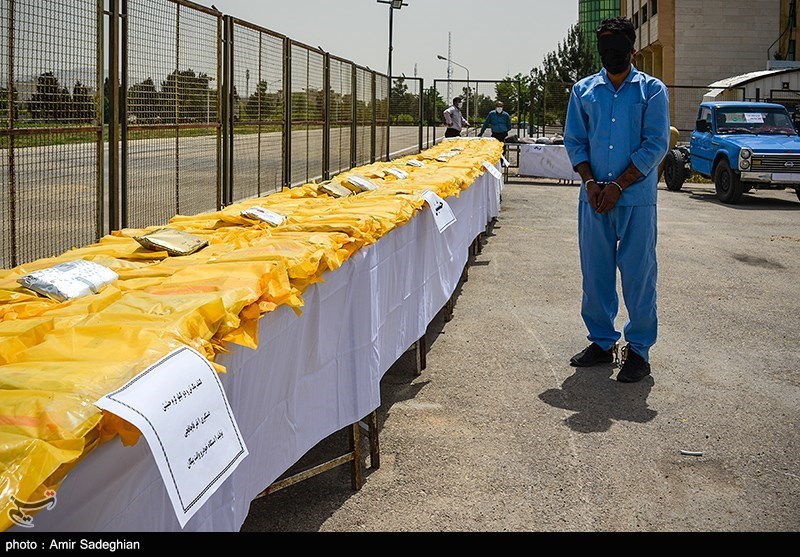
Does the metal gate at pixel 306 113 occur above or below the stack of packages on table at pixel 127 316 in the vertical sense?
above

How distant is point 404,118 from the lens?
25688 mm

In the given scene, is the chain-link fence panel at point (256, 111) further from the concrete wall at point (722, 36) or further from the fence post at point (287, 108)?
the concrete wall at point (722, 36)

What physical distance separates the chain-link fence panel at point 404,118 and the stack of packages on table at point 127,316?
18.7 meters

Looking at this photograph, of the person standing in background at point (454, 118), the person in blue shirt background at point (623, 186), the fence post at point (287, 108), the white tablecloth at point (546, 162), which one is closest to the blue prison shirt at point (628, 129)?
the person in blue shirt background at point (623, 186)

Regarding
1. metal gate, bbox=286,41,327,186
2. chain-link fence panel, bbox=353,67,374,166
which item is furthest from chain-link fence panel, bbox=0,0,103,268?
chain-link fence panel, bbox=353,67,374,166

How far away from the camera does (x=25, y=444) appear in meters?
1.77

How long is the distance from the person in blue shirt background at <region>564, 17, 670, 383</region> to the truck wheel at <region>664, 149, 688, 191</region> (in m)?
16.4

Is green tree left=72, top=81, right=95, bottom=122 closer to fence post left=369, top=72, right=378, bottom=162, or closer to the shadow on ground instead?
the shadow on ground

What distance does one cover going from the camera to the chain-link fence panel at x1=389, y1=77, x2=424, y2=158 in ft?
79.0

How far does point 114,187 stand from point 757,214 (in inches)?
547

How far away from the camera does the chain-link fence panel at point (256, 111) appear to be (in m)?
8.98

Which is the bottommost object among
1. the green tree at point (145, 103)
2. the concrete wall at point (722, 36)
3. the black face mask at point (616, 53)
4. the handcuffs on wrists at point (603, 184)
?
the handcuffs on wrists at point (603, 184)

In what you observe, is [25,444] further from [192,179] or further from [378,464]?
[192,179]
